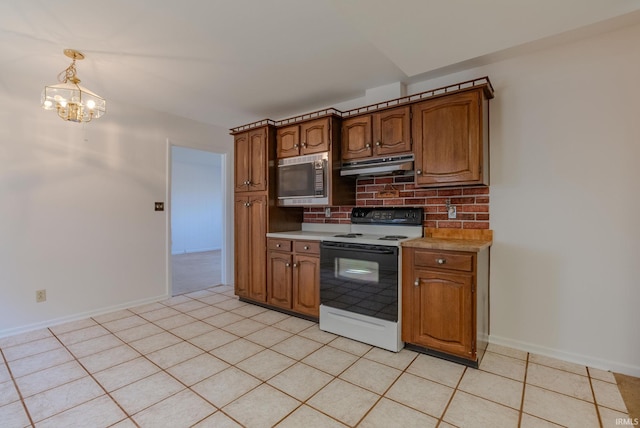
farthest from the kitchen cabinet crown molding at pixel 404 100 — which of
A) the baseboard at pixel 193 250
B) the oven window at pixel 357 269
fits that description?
the baseboard at pixel 193 250

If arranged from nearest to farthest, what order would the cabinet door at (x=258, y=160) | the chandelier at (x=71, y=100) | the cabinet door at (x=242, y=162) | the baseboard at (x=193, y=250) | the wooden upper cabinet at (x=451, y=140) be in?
1. the chandelier at (x=71, y=100)
2. the wooden upper cabinet at (x=451, y=140)
3. the cabinet door at (x=258, y=160)
4. the cabinet door at (x=242, y=162)
5. the baseboard at (x=193, y=250)

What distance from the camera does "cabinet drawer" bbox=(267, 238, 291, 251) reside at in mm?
3179

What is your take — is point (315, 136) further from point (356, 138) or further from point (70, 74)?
point (70, 74)

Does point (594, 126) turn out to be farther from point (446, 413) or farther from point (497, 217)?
point (446, 413)

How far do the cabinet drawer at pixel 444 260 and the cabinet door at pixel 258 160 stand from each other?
1.88m

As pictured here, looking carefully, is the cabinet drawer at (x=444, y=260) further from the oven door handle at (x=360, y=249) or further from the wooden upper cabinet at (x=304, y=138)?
the wooden upper cabinet at (x=304, y=138)

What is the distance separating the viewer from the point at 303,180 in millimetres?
3189

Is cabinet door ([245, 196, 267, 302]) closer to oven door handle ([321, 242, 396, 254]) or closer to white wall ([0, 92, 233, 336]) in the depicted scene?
oven door handle ([321, 242, 396, 254])

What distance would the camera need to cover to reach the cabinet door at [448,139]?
7.43ft

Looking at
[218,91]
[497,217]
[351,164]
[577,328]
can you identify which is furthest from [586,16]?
[218,91]

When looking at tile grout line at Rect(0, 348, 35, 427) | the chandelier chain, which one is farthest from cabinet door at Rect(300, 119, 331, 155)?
tile grout line at Rect(0, 348, 35, 427)

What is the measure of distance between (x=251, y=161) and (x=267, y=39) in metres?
1.55

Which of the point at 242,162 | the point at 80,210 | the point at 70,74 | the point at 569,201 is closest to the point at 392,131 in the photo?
the point at 569,201

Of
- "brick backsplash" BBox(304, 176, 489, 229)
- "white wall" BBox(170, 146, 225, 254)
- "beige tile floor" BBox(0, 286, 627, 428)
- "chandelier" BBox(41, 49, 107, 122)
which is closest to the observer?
"beige tile floor" BBox(0, 286, 627, 428)
